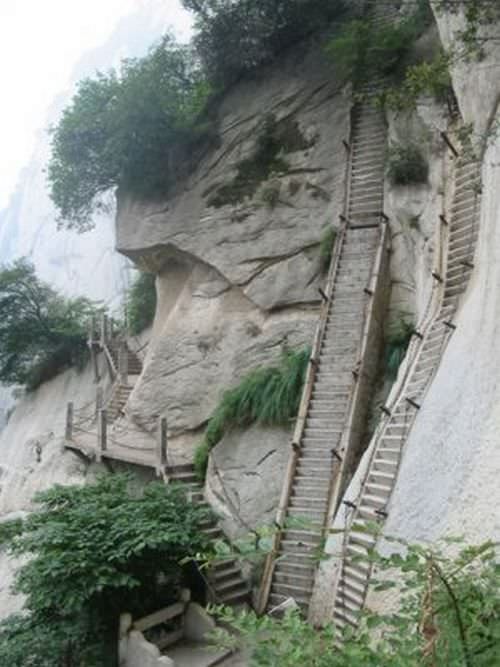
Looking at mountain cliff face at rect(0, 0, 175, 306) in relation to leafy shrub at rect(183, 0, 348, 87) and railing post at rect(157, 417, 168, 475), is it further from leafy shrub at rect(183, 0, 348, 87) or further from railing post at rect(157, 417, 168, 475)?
railing post at rect(157, 417, 168, 475)

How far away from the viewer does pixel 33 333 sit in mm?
21391

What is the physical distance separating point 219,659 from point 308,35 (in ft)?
49.4

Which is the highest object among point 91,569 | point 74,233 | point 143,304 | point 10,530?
point 74,233

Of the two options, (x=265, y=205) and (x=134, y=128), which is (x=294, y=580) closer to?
(x=265, y=205)

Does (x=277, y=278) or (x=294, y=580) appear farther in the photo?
(x=277, y=278)

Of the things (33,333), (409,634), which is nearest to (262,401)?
(409,634)

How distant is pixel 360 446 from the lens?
33.2ft

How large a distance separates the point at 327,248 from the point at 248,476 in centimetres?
533

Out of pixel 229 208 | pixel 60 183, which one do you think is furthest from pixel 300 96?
pixel 60 183

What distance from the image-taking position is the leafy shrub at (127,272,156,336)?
2019 cm

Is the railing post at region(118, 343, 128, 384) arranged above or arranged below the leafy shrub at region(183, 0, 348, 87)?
below

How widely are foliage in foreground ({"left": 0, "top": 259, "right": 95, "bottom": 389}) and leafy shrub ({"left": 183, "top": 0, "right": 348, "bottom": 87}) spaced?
10677 mm

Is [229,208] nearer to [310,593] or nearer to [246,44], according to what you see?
[246,44]

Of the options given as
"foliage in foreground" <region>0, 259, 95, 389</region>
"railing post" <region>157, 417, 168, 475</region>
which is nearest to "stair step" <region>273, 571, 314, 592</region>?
"railing post" <region>157, 417, 168, 475</region>
